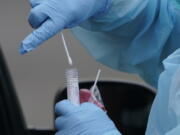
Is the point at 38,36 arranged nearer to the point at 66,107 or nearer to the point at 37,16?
the point at 37,16

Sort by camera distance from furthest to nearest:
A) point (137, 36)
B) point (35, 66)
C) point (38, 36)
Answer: point (35, 66)
point (137, 36)
point (38, 36)

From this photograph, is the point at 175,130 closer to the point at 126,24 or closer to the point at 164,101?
the point at 164,101

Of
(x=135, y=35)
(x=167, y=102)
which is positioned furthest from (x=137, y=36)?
(x=167, y=102)

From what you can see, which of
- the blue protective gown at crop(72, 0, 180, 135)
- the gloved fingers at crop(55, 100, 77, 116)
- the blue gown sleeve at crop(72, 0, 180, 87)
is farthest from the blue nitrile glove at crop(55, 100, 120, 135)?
the blue gown sleeve at crop(72, 0, 180, 87)

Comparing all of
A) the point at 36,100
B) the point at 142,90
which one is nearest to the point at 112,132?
the point at 142,90

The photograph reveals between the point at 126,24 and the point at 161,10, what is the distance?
0.10m

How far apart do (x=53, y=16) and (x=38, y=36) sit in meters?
0.08

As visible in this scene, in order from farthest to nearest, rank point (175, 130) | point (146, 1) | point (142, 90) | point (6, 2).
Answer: point (6, 2)
point (142, 90)
point (146, 1)
point (175, 130)

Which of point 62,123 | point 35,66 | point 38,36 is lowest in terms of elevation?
point 35,66

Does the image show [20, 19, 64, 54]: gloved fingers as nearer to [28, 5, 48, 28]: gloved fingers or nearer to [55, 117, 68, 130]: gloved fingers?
[28, 5, 48, 28]: gloved fingers

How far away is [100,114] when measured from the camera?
46.1 inches

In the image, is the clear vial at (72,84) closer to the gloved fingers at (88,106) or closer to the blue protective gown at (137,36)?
the gloved fingers at (88,106)

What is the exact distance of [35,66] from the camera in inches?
101

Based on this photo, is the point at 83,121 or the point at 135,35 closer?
the point at 83,121
